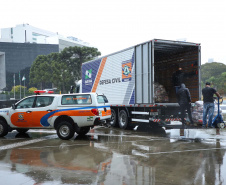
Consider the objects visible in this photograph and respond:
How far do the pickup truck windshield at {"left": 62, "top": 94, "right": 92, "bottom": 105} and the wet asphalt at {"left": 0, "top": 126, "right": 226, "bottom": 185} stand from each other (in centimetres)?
140

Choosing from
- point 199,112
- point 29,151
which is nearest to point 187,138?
point 199,112

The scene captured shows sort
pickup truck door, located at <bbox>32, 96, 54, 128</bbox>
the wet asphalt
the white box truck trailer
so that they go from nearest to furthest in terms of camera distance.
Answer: the wet asphalt
pickup truck door, located at <bbox>32, 96, 54, 128</bbox>
the white box truck trailer

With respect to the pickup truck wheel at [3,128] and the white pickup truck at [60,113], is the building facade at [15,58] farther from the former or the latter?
the white pickup truck at [60,113]

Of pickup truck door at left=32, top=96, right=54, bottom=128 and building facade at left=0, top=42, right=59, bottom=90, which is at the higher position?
building facade at left=0, top=42, right=59, bottom=90

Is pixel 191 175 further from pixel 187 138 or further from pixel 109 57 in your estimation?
pixel 109 57

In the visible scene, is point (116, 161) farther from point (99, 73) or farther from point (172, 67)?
point (99, 73)

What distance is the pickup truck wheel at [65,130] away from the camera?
9.27 m

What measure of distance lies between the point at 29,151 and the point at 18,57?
90.7m

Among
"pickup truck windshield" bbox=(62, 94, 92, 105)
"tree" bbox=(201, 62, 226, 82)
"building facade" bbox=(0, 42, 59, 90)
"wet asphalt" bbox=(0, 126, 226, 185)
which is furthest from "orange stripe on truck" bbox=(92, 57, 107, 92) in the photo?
"building facade" bbox=(0, 42, 59, 90)

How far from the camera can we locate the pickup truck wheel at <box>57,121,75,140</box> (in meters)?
9.27

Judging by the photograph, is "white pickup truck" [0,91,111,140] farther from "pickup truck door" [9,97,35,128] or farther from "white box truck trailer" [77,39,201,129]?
"white box truck trailer" [77,39,201,129]

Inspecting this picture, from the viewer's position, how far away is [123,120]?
12.6 metres

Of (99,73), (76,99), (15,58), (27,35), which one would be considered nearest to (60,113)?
(76,99)

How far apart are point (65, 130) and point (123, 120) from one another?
390 cm
